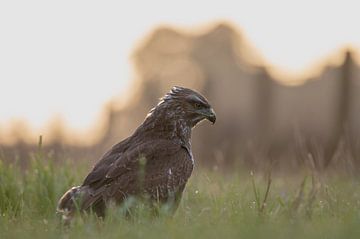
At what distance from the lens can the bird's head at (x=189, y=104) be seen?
389 inches

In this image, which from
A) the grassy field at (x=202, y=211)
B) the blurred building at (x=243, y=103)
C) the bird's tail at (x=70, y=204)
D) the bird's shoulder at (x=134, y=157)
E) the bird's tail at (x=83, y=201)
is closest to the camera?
the grassy field at (x=202, y=211)

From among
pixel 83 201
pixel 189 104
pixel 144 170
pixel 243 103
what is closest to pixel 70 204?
pixel 83 201

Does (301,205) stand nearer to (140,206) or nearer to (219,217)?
(219,217)

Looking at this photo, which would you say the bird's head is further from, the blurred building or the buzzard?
the blurred building

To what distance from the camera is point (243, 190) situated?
34.5 ft

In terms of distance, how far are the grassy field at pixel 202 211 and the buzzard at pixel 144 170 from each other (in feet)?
0.88

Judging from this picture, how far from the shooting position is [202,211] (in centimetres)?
834

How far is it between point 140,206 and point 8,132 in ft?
32.0

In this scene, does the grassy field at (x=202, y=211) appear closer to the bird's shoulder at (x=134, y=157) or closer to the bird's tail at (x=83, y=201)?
the bird's tail at (x=83, y=201)

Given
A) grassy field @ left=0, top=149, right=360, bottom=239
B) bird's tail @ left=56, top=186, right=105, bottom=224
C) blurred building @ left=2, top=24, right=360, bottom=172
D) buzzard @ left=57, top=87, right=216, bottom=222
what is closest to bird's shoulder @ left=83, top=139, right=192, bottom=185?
buzzard @ left=57, top=87, right=216, bottom=222

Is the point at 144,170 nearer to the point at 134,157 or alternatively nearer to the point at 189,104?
the point at 134,157

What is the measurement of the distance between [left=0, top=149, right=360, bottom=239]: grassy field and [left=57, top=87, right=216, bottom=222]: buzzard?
270 millimetres

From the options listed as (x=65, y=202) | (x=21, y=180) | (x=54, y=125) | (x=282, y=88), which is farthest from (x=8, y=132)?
(x=282, y=88)

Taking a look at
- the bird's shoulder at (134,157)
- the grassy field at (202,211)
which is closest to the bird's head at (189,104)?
the bird's shoulder at (134,157)
